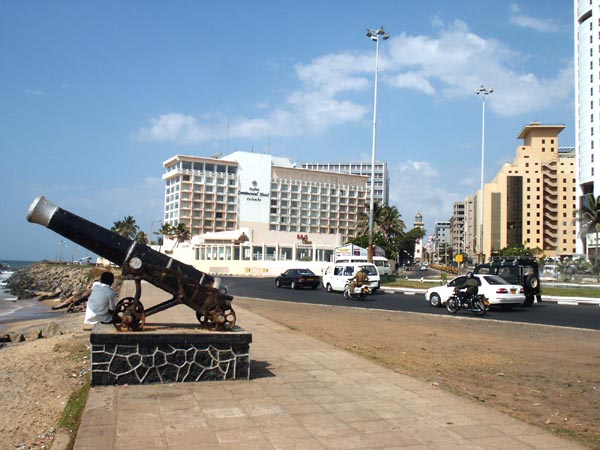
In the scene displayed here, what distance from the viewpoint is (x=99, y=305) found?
350 inches

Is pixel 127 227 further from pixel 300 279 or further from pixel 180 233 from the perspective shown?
pixel 300 279

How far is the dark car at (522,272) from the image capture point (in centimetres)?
2416

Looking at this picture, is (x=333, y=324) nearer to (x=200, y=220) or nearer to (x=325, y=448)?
(x=325, y=448)

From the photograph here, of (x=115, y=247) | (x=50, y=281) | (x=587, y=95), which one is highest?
(x=587, y=95)

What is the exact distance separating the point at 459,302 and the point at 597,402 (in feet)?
43.0

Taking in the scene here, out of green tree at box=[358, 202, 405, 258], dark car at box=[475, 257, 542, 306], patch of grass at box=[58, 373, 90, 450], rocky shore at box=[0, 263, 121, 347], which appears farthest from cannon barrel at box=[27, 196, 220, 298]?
green tree at box=[358, 202, 405, 258]

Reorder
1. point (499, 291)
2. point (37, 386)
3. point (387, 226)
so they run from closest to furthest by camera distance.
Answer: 1. point (37, 386)
2. point (499, 291)
3. point (387, 226)

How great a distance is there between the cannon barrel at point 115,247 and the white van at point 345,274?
23736mm

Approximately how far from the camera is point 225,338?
7.21 metres

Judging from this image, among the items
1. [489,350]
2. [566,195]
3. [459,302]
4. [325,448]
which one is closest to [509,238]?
[566,195]

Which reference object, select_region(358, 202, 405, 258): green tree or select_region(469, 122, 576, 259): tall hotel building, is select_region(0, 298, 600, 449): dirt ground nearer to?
select_region(358, 202, 405, 258): green tree

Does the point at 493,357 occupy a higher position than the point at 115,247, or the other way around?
the point at 115,247

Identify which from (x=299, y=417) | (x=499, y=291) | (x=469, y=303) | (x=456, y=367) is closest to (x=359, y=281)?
(x=499, y=291)

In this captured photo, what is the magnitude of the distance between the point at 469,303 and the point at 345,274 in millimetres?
12624
